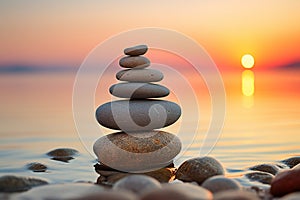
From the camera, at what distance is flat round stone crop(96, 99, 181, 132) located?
703 cm

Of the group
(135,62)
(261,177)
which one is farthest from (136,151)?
(261,177)

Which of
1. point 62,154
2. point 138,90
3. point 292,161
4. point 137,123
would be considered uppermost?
point 138,90

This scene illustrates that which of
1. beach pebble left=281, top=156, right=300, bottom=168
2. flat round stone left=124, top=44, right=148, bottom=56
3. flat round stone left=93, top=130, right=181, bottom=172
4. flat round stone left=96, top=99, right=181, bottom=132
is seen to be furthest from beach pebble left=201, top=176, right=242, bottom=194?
flat round stone left=124, top=44, right=148, bottom=56

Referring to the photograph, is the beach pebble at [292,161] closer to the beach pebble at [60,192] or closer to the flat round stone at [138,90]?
the flat round stone at [138,90]

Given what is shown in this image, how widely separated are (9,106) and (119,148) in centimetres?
963

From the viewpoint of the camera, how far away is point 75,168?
7.10 meters

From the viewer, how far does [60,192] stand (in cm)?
449

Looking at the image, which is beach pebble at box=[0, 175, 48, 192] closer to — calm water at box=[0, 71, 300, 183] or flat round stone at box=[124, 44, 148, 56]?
calm water at box=[0, 71, 300, 183]

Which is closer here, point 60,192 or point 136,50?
point 60,192

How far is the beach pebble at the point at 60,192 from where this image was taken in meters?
4.27

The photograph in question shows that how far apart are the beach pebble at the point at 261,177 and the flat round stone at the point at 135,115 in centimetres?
160

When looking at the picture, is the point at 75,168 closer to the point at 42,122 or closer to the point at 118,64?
the point at 118,64

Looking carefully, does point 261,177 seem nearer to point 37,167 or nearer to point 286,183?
point 286,183

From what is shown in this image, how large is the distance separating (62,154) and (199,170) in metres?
2.81
